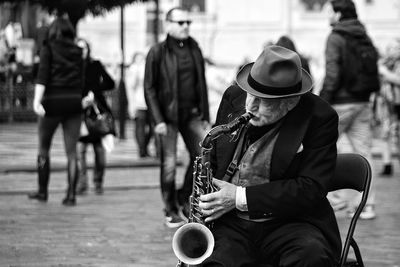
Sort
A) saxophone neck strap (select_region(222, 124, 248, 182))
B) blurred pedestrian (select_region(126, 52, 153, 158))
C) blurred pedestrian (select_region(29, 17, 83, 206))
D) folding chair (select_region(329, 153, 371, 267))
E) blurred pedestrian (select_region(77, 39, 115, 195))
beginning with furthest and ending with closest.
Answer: blurred pedestrian (select_region(126, 52, 153, 158))
blurred pedestrian (select_region(77, 39, 115, 195))
blurred pedestrian (select_region(29, 17, 83, 206))
folding chair (select_region(329, 153, 371, 267))
saxophone neck strap (select_region(222, 124, 248, 182))

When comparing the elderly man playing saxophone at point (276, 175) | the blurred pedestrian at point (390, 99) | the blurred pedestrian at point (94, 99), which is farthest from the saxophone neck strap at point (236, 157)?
the blurred pedestrian at point (390, 99)

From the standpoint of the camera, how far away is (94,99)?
1126cm

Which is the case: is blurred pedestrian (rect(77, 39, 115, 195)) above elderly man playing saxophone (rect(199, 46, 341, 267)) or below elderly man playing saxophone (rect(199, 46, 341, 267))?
below

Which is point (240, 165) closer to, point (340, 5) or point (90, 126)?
point (340, 5)

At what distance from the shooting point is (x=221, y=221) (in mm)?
5047

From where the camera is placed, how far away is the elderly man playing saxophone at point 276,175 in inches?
193

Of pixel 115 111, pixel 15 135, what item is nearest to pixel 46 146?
pixel 15 135

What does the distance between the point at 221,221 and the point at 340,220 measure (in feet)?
15.4

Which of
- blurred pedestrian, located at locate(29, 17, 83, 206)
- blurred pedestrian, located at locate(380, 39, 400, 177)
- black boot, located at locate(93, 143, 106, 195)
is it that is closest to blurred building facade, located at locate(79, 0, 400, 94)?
blurred pedestrian, located at locate(380, 39, 400, 177)

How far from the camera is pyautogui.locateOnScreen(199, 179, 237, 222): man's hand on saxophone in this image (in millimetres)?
4898

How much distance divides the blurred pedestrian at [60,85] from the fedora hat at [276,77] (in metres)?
5.02

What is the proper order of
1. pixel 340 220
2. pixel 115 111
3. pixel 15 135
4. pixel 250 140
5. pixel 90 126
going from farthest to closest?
pixel 115 111, pixel 15 135, pixel 90 126, pixel 340 220, pixel 250 140

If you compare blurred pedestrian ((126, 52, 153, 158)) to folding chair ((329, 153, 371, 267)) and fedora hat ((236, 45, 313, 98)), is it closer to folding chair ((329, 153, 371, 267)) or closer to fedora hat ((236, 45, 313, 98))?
folding chair ((329, 153, 371, 267))

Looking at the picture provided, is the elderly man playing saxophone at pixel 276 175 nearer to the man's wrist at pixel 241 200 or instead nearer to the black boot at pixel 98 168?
→ the man's wrist at pixel 241 200
